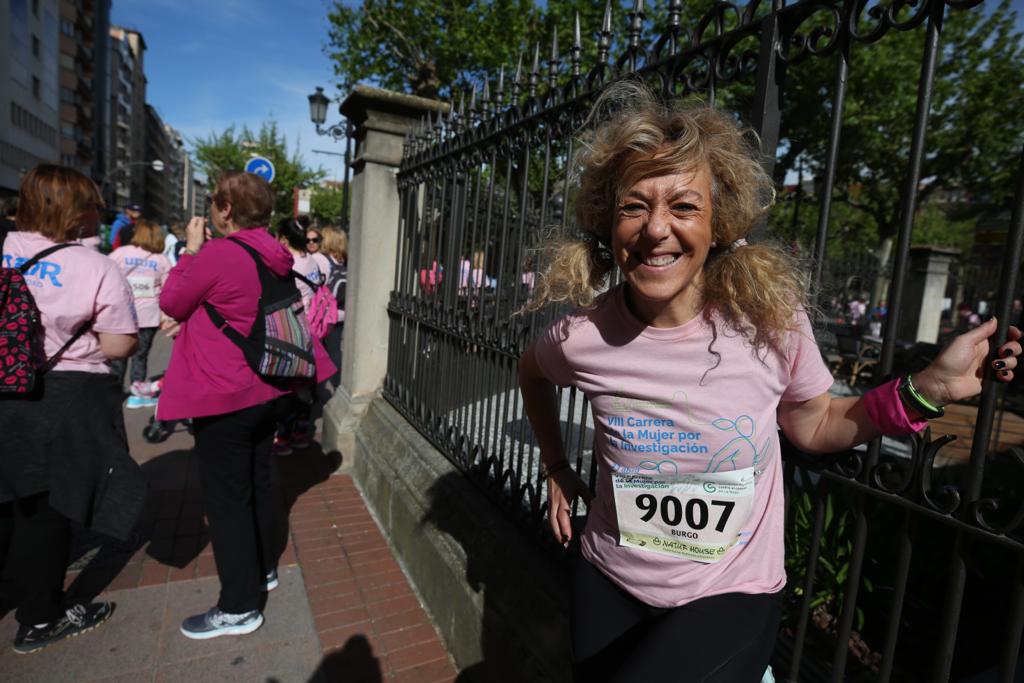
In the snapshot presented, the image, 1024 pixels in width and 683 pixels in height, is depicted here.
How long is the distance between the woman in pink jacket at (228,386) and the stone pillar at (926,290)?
1377cm

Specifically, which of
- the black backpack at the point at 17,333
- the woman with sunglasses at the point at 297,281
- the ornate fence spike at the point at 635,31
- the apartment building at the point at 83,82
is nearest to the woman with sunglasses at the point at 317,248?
the woman with sunglasses at the point at 297,281

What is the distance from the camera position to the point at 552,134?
8.98 ft

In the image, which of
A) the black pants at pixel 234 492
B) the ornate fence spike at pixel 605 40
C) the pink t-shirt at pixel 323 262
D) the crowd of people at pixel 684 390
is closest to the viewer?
the crowd of people at pixel 684 390

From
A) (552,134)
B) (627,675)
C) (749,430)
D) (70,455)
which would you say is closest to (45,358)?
(70,455)

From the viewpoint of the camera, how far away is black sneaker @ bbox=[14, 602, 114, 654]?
9.21ft

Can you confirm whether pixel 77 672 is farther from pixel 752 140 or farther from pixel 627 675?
pixel 752 140

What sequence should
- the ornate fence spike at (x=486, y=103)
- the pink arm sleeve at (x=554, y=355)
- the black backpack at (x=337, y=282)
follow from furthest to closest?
1. the black backpack at (x=337, y=282)
2. the ornate fence spike at (x=486, y=103)
3. the pink arm sleeve at (x=554, y=355)

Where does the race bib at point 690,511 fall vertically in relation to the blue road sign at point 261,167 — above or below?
below

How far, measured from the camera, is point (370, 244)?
4957 mm

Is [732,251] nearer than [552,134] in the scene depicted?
Yes

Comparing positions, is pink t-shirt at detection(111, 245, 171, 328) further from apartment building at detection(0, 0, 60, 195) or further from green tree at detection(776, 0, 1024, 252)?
apartment building at detection(0, 0, 60, 195)

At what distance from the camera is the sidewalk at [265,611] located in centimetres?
280

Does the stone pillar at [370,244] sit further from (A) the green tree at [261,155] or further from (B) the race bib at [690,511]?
(A) the green tree at [261,155]

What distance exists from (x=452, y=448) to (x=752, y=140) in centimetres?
244
